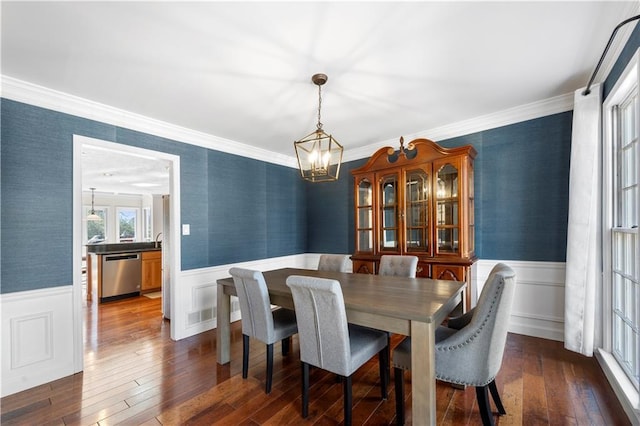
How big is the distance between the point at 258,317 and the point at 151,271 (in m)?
4.11

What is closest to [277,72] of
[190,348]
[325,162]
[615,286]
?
→ [325,162]

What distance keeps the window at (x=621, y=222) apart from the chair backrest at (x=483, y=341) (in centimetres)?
119

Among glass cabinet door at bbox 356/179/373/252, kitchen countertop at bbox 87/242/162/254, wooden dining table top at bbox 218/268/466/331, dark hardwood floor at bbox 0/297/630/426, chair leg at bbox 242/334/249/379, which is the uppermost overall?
glass cabinet door at bbox 356/179/373/252

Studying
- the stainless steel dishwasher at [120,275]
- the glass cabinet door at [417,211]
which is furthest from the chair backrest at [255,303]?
the stainless steel dishwasher at [120,275]

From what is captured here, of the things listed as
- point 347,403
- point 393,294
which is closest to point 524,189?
point 393,294

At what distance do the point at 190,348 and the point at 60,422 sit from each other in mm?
1188

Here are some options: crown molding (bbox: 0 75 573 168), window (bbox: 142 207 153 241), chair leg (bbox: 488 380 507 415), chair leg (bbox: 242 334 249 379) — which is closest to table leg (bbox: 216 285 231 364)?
chair leg (bbox: 242 334 249 379)

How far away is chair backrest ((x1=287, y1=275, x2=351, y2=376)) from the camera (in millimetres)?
1718

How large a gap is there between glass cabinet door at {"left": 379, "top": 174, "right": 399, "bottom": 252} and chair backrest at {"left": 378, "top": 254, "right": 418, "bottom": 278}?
0.61 m

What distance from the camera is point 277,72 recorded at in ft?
7.31

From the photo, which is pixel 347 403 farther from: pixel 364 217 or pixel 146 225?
pixel 146 225

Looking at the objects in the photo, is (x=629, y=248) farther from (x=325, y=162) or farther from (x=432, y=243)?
(x=325, y=162)

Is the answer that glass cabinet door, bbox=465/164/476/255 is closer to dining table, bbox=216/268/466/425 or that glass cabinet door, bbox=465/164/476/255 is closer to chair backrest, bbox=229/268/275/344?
dining table, bbox=216/268/466/425

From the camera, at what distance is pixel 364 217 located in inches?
156
